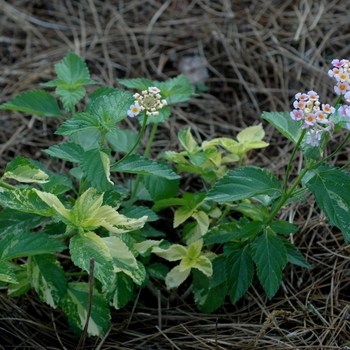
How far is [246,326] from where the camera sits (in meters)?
2.06

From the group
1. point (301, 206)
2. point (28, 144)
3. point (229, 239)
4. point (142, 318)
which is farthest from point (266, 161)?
point (28, 144)

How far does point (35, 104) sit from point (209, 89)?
1.23 metres

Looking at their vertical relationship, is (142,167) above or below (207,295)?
above

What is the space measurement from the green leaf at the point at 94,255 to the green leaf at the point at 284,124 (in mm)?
697

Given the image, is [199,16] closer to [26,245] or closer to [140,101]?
[140,101]

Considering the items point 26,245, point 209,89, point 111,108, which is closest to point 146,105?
point 111,108

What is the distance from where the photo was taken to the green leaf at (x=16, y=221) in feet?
6.35

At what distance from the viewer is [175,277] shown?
206cm

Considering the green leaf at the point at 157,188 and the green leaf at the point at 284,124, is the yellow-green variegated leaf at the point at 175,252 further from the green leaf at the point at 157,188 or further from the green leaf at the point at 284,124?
the green leaf at the point at 284,124

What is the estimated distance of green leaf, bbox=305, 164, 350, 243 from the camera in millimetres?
1736

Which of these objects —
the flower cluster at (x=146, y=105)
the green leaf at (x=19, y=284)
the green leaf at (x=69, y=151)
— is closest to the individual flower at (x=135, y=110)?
the flower cluster at (x=146, y=105)

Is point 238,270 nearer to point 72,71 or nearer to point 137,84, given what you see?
point 137,84

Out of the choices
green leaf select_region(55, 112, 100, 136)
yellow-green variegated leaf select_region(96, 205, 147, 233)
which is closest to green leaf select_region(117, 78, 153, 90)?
green leaf select_region(55, 112, 100, 136)

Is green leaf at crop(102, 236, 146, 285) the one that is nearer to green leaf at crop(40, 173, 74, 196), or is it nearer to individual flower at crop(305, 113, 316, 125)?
green leaf at crop(40, 173, 74, 196)
